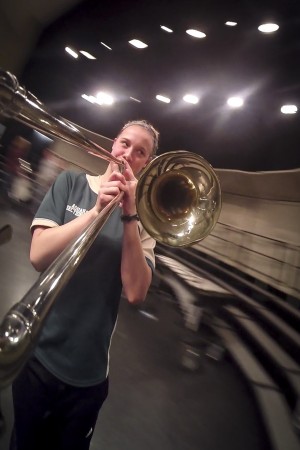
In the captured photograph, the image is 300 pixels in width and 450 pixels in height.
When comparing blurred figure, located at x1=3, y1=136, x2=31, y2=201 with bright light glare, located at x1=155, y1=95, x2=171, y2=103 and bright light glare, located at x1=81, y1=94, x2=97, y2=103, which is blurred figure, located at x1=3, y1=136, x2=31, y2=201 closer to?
bright light glare, located at x1=81, y1=94, x2=97, y2=103

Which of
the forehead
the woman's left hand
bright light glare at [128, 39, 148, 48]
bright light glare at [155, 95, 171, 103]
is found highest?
bright light glare at [128, 39, 148, 48]

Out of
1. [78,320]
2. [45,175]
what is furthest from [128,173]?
[78,320]

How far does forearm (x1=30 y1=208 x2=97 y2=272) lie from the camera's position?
1.29ft

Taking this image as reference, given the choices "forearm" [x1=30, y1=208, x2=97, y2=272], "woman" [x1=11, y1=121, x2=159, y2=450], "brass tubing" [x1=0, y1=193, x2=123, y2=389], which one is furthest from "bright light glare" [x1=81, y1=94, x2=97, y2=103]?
"brass tubing" [x1=0, y1=193, x2=123, y2=389]

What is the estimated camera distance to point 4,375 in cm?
19

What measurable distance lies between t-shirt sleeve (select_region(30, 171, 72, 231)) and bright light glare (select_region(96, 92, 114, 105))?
0.16 metres

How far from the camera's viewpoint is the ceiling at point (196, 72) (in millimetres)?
511

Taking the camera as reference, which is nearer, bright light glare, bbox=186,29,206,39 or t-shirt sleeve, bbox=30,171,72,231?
t-shirt sleeve, bbox=30,171,72,231

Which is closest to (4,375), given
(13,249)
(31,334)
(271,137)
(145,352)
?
(31,334)

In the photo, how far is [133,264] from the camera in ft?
1.49

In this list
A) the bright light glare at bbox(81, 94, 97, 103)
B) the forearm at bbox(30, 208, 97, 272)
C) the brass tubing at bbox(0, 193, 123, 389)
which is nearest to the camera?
the brass tubing at bbox(0, 193, 123, 389)

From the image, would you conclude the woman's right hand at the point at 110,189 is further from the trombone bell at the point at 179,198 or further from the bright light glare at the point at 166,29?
the bright light glare at the point at 166,29

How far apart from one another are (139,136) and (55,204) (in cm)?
20

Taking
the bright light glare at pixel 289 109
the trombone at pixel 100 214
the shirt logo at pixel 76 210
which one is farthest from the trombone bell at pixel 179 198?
the bright light glare at pixel 289 109
